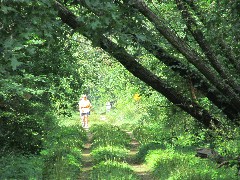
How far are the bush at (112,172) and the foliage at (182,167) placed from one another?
68 centimetres

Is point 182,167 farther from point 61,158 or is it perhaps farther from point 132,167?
point 61,158

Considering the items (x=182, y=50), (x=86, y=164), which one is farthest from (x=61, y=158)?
(x=182, y=50)

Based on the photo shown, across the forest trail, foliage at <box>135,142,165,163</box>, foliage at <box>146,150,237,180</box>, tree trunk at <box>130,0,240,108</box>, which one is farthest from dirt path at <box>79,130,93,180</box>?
tree trunk at <box>130,0,240,108</box>

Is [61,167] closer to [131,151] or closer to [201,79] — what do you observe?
[201,79]

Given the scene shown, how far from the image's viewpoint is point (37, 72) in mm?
12438

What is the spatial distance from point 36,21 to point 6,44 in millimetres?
413

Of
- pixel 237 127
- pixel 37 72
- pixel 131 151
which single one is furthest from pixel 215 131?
pixel 131 151

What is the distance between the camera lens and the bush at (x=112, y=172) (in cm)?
1004

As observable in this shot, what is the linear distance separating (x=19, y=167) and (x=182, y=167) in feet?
11.2

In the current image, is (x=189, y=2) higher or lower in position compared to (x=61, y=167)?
higher

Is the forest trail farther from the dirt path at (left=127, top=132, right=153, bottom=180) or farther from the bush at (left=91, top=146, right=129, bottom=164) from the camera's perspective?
the bush at (left=91, top=146, right=129, bottom=164)

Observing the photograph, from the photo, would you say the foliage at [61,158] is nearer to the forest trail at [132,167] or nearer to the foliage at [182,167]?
the forest trail at [132,167]

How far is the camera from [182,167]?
34.1 ft

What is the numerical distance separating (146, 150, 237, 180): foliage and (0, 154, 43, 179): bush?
2641mm
